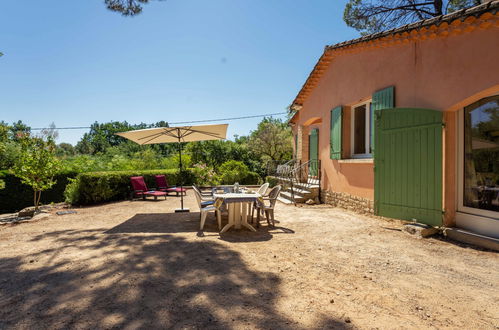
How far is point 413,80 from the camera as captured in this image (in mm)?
5152

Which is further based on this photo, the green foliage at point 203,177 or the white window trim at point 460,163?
the green foliage at point 203,177

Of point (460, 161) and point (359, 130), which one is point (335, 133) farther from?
point (460, 161)

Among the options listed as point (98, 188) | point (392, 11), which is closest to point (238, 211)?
point (98, 188)

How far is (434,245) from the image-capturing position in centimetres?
411

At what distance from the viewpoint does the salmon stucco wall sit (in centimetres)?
405

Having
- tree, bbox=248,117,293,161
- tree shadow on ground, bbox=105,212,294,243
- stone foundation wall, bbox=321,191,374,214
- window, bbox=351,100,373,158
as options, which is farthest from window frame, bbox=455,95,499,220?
tree, bbox=248,117,293,161

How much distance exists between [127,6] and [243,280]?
6.87m

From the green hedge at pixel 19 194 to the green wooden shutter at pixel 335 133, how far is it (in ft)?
32.9

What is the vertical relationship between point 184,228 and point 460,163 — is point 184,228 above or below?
below

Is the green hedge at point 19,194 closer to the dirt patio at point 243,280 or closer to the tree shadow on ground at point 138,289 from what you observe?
the dirt patio at point 243,280

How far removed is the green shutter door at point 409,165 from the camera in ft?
14.8

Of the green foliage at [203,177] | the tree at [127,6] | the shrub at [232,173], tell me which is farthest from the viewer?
the shrub at [232,173]

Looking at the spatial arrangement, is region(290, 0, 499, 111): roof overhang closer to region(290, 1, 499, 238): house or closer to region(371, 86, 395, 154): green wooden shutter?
region(290, 1, 499, 238): house

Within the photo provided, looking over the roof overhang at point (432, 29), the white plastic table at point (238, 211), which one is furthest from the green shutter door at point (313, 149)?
the white plastic table at point (238, 211)
